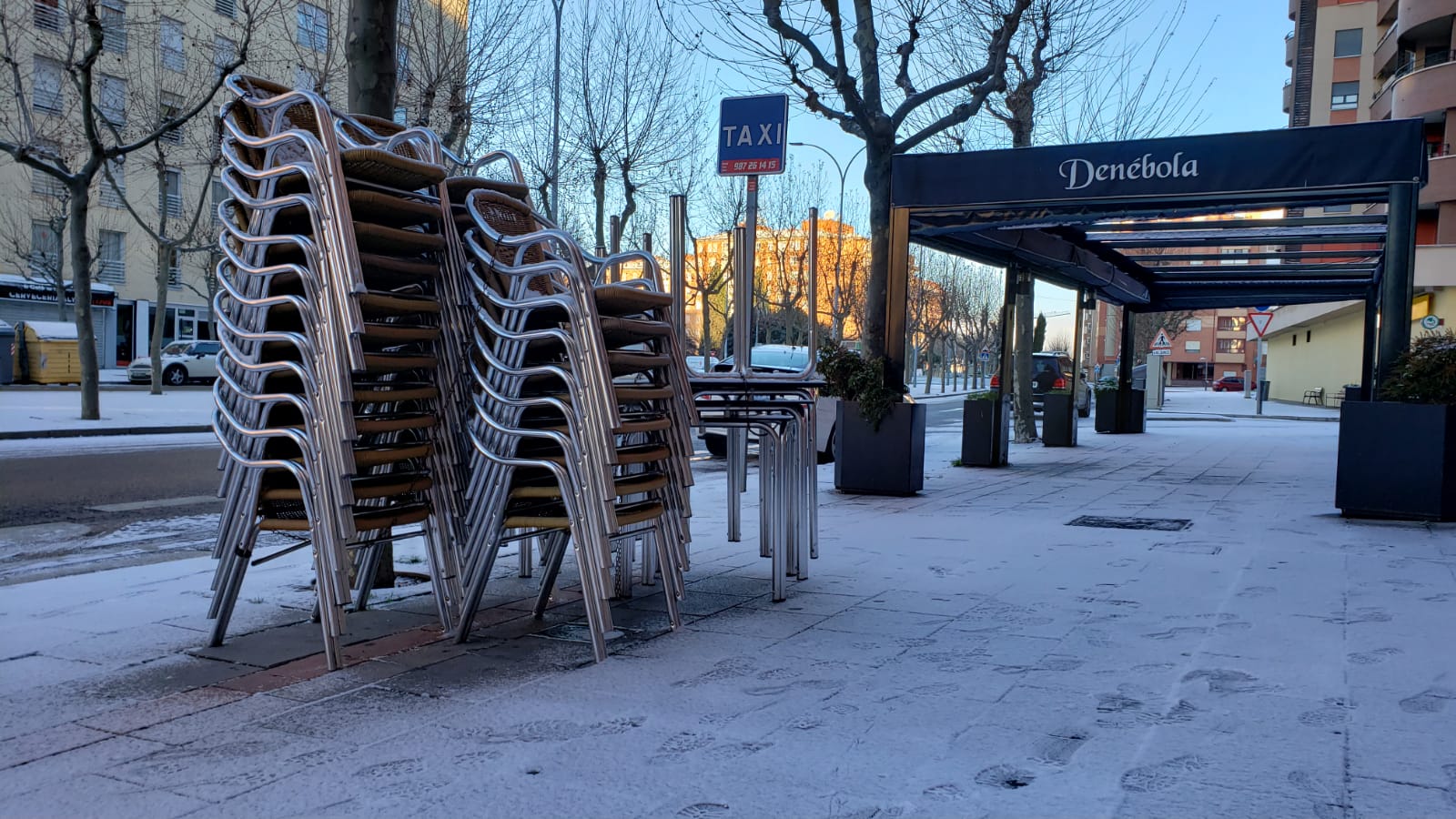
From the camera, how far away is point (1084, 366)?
35406 millimetres

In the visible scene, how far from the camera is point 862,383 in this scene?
10.2 meters

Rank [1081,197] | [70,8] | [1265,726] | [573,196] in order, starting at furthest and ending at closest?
[573,196]
[70,8]
[1081,197]
[1265,726]

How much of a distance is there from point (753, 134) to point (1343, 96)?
1987 inches

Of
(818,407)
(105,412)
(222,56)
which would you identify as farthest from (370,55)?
(222,56)

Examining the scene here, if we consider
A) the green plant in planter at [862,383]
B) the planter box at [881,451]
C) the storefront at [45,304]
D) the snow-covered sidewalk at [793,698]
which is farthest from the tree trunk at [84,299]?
the storefront at [45,304]

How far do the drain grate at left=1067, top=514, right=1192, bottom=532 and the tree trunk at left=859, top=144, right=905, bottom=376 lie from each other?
240cm

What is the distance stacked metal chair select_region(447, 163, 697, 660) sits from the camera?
4145mm

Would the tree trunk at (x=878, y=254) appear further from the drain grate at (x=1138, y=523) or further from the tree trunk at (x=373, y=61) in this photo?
the tree trunk at (x=373, y=61)

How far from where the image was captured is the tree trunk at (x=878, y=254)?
420 inches

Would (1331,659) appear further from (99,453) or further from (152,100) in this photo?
(152,100)

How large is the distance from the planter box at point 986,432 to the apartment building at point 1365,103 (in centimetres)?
1967

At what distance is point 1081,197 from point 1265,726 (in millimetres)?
6833

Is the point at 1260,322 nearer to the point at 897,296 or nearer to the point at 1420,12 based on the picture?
the point at 1420,12

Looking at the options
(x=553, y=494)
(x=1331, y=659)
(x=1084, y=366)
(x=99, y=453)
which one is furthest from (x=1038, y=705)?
(x=1084, y=366)
